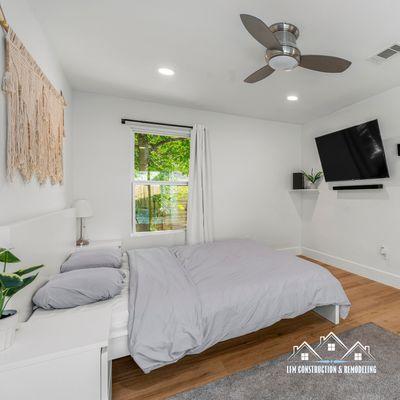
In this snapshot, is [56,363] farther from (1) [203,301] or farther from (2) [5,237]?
(1) [203,301]

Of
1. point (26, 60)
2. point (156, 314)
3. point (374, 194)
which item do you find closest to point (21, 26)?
point (26, 60)

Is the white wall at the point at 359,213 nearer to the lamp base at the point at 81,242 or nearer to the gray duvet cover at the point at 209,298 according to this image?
the gray duvet cover at the point at 209,298

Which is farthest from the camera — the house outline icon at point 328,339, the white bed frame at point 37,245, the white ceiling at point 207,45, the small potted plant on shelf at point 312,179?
the small potted plant on shelf at point 312,179

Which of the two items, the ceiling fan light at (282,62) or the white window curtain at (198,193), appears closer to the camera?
the ceiling fan light at (282,62)

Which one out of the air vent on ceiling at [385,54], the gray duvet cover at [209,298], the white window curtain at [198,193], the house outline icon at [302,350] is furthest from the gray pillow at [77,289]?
the air vent on ceiling at [385,54]

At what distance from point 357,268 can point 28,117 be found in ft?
14.3

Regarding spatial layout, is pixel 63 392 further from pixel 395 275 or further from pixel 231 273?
pixel 395 275

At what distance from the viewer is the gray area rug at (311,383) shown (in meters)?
1.45

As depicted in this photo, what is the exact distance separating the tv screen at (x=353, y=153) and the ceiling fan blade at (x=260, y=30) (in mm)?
2222

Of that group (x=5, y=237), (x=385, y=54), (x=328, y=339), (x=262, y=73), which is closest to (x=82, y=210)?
(x=5, y=237)

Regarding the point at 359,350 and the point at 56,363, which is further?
the point at 359,350

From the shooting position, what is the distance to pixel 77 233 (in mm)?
3176

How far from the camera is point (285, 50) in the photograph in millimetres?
1766

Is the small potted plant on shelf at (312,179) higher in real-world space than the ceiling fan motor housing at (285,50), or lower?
lower
